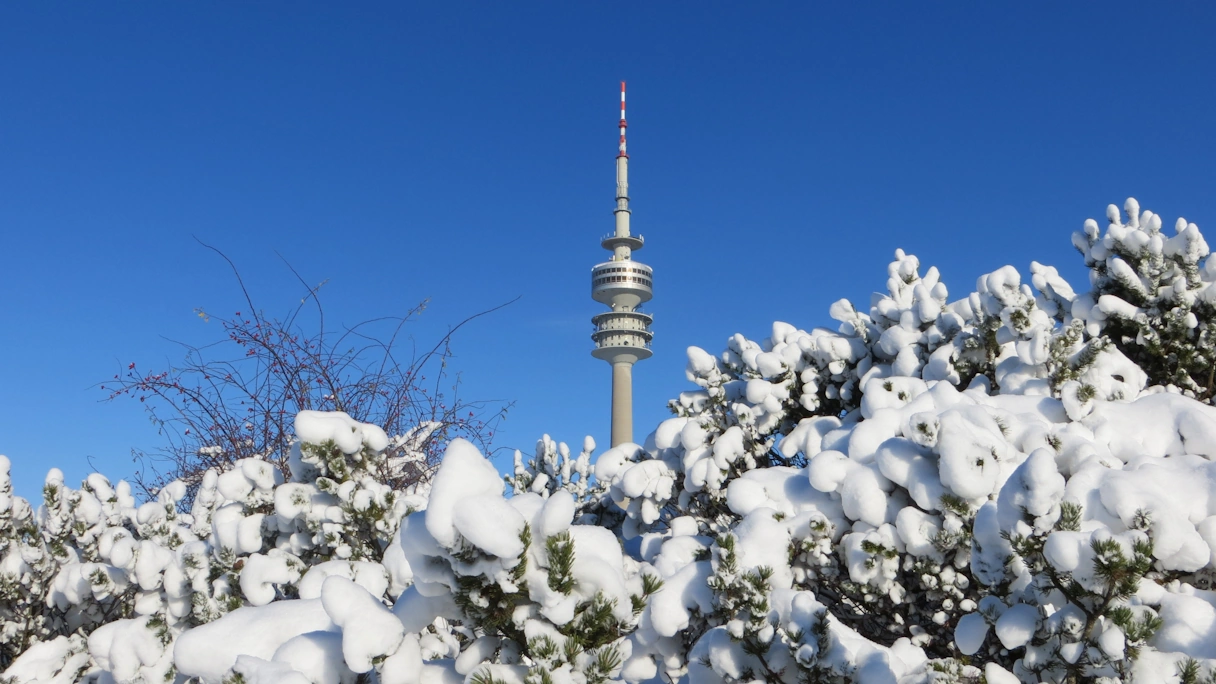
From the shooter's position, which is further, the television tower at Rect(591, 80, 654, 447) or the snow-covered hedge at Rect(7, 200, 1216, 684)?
the television tower at Rect(591, 80, 654, 447)

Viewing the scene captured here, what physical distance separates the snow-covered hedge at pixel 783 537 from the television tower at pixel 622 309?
5635 centimetres

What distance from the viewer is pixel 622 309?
6444 centimetres

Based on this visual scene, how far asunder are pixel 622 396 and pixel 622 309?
6287 millimetres

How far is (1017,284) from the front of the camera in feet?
16.6

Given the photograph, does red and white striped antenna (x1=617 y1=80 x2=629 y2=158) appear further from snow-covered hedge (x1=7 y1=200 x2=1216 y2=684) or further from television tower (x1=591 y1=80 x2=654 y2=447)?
snow-covered hedge (x1=7 y1=200 x2=1216 y2=684)

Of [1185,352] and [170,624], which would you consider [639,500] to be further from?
[1185,352]

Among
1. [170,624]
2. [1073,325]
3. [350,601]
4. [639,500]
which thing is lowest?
[350,601]

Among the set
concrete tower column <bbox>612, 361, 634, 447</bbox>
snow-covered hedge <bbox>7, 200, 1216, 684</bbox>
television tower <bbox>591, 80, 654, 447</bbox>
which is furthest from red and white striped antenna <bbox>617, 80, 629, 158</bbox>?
snow-covered hedge <bbox>7, 200, 1216, 684</bbox>

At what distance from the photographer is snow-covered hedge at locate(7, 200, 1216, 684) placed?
8.13 ft

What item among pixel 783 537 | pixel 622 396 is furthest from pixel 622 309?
pixel 783 537

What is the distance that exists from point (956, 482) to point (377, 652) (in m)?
2.13

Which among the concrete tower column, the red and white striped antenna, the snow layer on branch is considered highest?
the red and white striped antenna

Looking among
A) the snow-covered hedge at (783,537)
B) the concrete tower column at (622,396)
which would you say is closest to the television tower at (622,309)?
the concrete tower column at (622,396)

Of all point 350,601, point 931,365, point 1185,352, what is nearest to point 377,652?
point 350,601
